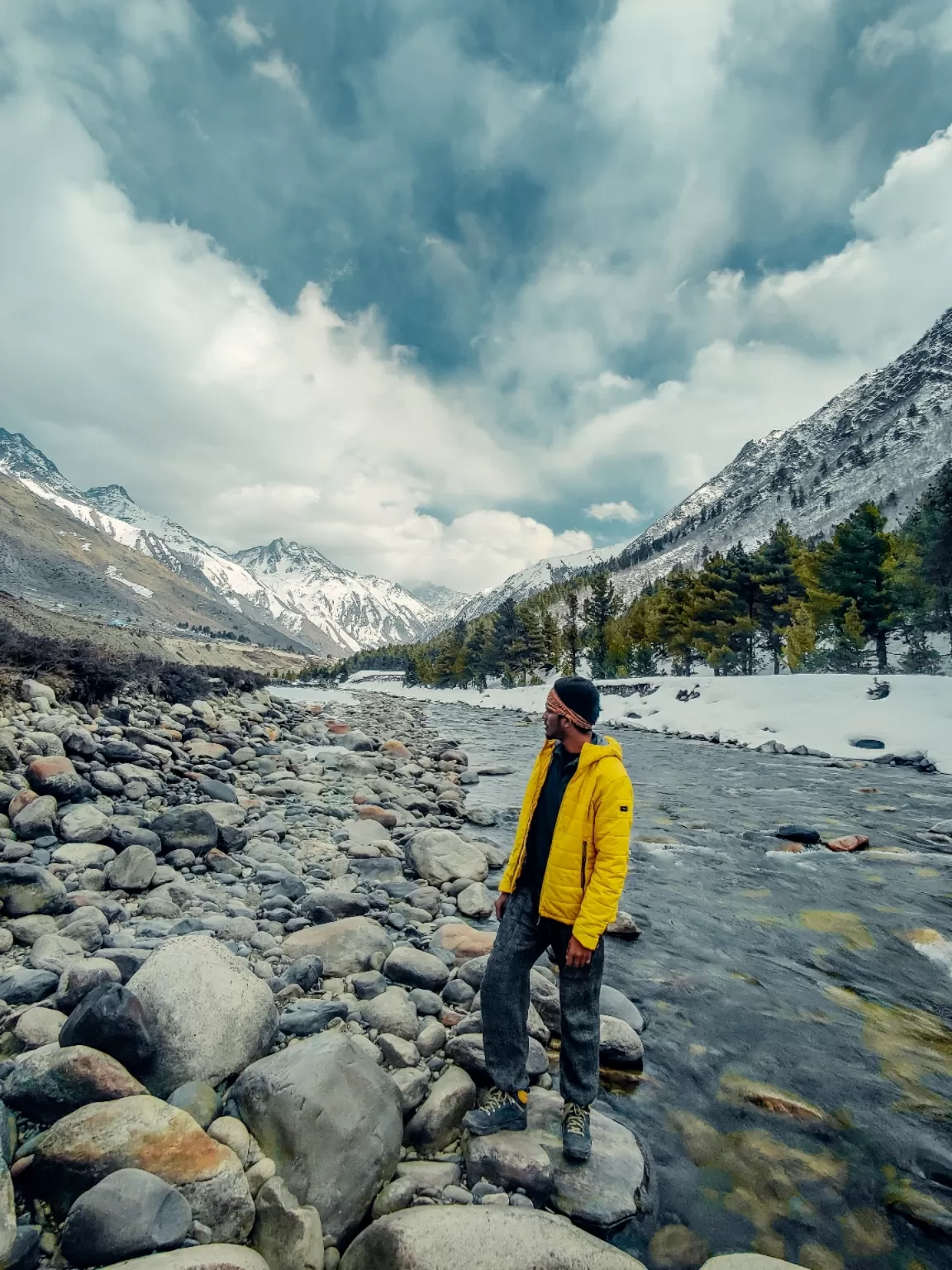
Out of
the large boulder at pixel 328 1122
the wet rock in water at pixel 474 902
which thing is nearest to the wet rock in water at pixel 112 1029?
the large boulder at pixel 328 1122

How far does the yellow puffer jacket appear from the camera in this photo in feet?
11.6

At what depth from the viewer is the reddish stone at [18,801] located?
24.1ft

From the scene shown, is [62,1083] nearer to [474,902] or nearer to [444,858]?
[474,902]

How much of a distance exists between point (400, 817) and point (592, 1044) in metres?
8.42

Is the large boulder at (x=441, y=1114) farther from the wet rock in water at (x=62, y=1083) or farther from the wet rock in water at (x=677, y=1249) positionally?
the wet rock in water at (x=62, y=1083)

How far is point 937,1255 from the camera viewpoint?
3297 millimetres

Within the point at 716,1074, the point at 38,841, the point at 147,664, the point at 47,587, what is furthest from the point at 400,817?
the point at 47,587

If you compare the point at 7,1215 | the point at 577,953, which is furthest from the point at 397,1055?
the point at 7,1215

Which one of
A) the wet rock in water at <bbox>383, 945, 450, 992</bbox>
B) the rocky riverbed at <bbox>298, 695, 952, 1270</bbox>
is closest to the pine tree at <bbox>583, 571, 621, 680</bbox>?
the rocky riverbed at <bbox>298, 695, 952, 1270</bbox>

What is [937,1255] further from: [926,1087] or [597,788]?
[597,788]

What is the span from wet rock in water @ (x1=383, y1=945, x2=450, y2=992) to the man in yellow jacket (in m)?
1.49

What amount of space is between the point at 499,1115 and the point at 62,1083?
2.59m

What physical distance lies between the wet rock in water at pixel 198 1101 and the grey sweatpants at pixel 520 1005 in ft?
5.66

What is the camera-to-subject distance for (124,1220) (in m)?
2.51
